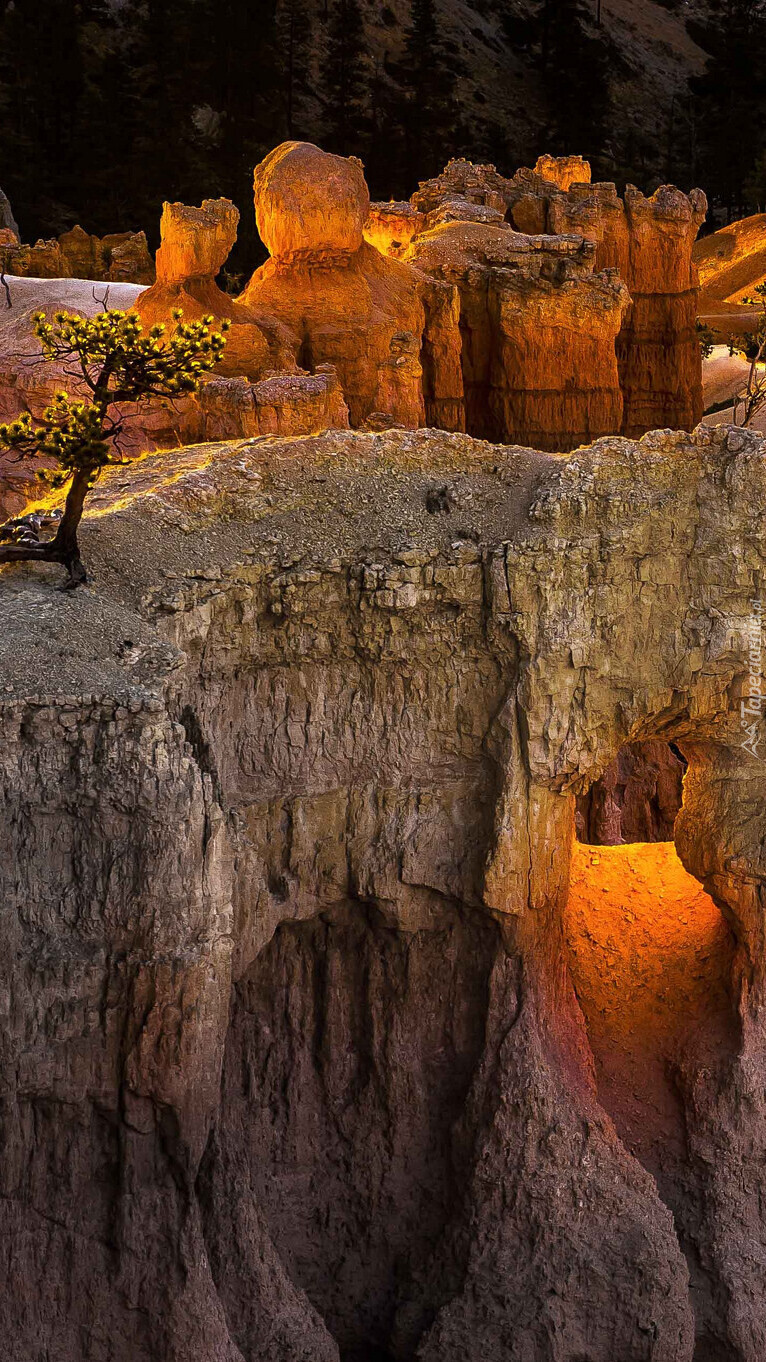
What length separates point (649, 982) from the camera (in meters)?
23.9

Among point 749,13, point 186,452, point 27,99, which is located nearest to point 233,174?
point 27,99

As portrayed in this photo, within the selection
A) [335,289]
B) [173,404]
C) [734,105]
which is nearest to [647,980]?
[173,404]

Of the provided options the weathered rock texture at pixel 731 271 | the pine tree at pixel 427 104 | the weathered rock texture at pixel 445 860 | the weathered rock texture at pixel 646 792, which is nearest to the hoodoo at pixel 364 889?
the weathered rock texture at pixel 445 860

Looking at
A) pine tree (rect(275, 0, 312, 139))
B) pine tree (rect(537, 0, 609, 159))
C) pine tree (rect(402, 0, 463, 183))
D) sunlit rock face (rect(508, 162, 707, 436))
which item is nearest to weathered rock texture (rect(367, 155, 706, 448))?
sunlit rock face (rect(508, 162, 707, 436))

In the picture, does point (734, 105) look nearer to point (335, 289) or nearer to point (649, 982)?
point (335, 289)

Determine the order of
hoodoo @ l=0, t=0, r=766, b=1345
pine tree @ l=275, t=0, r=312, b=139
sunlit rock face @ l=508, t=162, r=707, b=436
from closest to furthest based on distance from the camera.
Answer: hoodoo @ l=0, t=0, r=766, b=1345 < sunlit rock face @ l=508, t=162, r=707, b=436 < pine tree @ l=275, t=0, r=312, b=139

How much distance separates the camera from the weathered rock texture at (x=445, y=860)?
19.9 meters

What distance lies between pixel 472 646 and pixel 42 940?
6534 millimetres

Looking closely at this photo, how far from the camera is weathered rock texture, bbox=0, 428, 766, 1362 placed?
1988cm

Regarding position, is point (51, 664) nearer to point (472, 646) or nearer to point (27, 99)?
point (472, 646)

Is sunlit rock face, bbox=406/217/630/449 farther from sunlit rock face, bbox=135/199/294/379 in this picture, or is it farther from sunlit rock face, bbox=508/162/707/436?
sunlit rock face, bbox=508/162/707/436

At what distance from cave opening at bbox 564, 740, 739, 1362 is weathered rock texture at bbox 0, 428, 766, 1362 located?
85 millimetres

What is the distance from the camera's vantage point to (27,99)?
6278 cm

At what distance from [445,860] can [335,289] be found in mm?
13050
